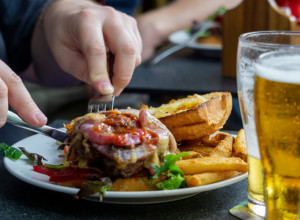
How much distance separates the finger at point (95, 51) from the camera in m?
1.53

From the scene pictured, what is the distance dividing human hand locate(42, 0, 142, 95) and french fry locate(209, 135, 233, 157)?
17.5 inches

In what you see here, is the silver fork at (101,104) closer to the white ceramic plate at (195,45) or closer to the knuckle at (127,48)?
the knuckle at (127,48)

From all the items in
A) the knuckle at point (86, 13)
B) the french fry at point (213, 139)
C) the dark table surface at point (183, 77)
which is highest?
the knuckle at point (86, 13)

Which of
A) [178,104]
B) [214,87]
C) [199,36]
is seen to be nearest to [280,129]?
[178,104]

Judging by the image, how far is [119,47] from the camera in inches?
64.9

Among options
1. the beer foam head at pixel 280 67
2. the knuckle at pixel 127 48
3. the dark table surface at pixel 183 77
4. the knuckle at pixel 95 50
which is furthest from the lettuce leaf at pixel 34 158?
the dark table surface at pixel 183 77

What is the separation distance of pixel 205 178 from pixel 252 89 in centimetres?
23

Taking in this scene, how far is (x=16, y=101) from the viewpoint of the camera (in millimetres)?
Result: 1300

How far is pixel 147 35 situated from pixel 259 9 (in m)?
1.49

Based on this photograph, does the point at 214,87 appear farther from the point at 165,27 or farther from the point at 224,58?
the point at 165,27

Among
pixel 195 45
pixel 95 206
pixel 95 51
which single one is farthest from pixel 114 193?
pixel 195 45

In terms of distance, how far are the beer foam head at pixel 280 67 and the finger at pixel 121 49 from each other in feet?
2.74

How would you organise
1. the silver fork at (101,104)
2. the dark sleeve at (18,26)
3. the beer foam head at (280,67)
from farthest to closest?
the dark sleeve at (18,26) < the silver fork at (101,104) < the beer foam head at (280,67)

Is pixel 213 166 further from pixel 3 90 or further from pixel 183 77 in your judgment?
pixel 183 77
